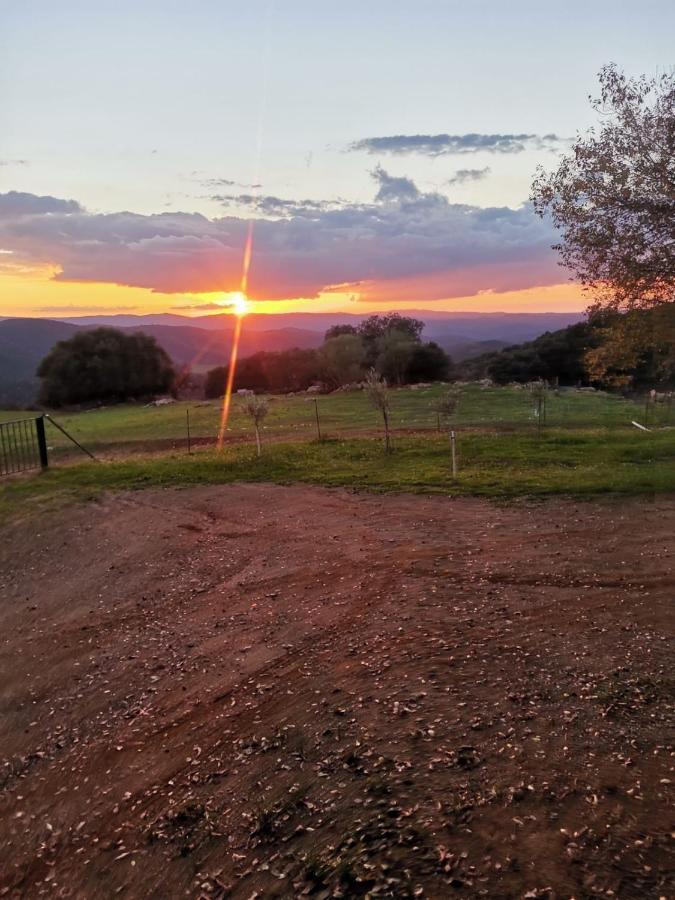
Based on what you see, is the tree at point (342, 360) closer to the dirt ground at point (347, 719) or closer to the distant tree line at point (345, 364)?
the distant tree line at point (345, 364)

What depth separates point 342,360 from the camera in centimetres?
5403

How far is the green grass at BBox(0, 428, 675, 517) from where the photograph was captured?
12.1 metres

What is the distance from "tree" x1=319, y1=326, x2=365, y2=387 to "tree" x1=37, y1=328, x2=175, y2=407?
48.5ft

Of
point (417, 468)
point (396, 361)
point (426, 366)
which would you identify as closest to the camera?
point (417, 468)

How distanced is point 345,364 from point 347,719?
50137mm

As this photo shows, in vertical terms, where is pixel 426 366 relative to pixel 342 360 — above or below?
below

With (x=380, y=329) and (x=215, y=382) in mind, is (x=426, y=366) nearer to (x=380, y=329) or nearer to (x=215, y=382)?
(x=380, y=329)

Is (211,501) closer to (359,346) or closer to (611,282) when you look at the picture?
(611,282)

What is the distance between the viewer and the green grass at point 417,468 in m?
12.1

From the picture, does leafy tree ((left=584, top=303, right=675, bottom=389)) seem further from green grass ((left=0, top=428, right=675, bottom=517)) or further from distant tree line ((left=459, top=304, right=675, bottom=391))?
green grass ((left=0, top=428, right=675, bottom=517))

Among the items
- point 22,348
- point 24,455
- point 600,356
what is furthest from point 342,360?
point 22,348

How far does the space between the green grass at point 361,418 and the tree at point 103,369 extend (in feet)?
56.2

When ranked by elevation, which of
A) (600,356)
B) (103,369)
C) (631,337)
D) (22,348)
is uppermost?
(22,348)

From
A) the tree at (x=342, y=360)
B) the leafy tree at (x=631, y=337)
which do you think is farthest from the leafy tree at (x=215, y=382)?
the leafy tree at (x=631, y=337)
